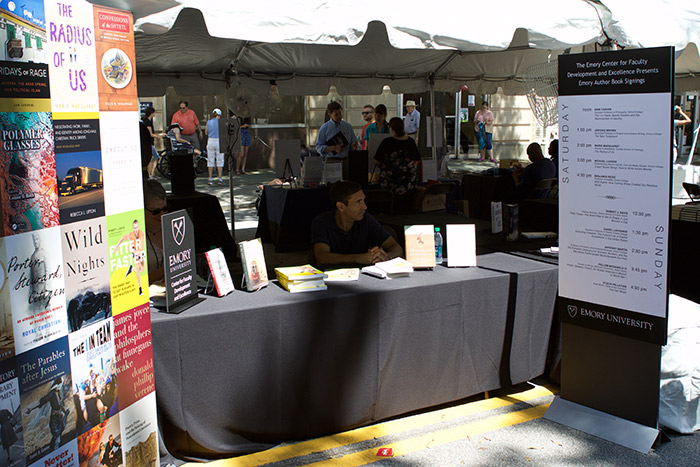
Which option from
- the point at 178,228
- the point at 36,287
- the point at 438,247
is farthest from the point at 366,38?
the point at 36,287

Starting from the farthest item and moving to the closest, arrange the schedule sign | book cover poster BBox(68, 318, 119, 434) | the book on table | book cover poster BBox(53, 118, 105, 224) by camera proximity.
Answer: the book on table < the schedule sign < book cover poster BBox(68, 318, 119, 434) < book cover poster BBox(53, 118, 105, 224)

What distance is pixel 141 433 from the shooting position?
279 centimetres

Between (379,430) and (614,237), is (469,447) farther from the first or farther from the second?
(614,237)

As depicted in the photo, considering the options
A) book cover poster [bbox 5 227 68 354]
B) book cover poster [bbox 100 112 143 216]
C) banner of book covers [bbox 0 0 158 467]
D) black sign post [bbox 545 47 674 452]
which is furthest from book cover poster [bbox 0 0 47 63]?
black sign post [bbox 545 47 674 452]

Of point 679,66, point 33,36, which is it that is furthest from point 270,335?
point 679,66

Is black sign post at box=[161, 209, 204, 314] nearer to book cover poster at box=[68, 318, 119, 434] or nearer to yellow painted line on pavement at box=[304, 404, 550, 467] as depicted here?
book cover poster at box=[68, 318, 119, 434]

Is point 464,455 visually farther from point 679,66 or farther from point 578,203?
point 679,66

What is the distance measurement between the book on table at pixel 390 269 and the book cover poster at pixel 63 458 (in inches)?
74.0

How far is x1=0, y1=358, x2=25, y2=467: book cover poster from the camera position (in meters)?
2.09

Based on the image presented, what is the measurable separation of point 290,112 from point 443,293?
15.4 m

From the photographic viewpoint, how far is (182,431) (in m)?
3.04

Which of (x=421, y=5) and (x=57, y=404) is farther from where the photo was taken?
(x=421, y=5)

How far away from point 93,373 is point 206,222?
494cm

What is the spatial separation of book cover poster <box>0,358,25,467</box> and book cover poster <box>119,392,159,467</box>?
1.77 ft
